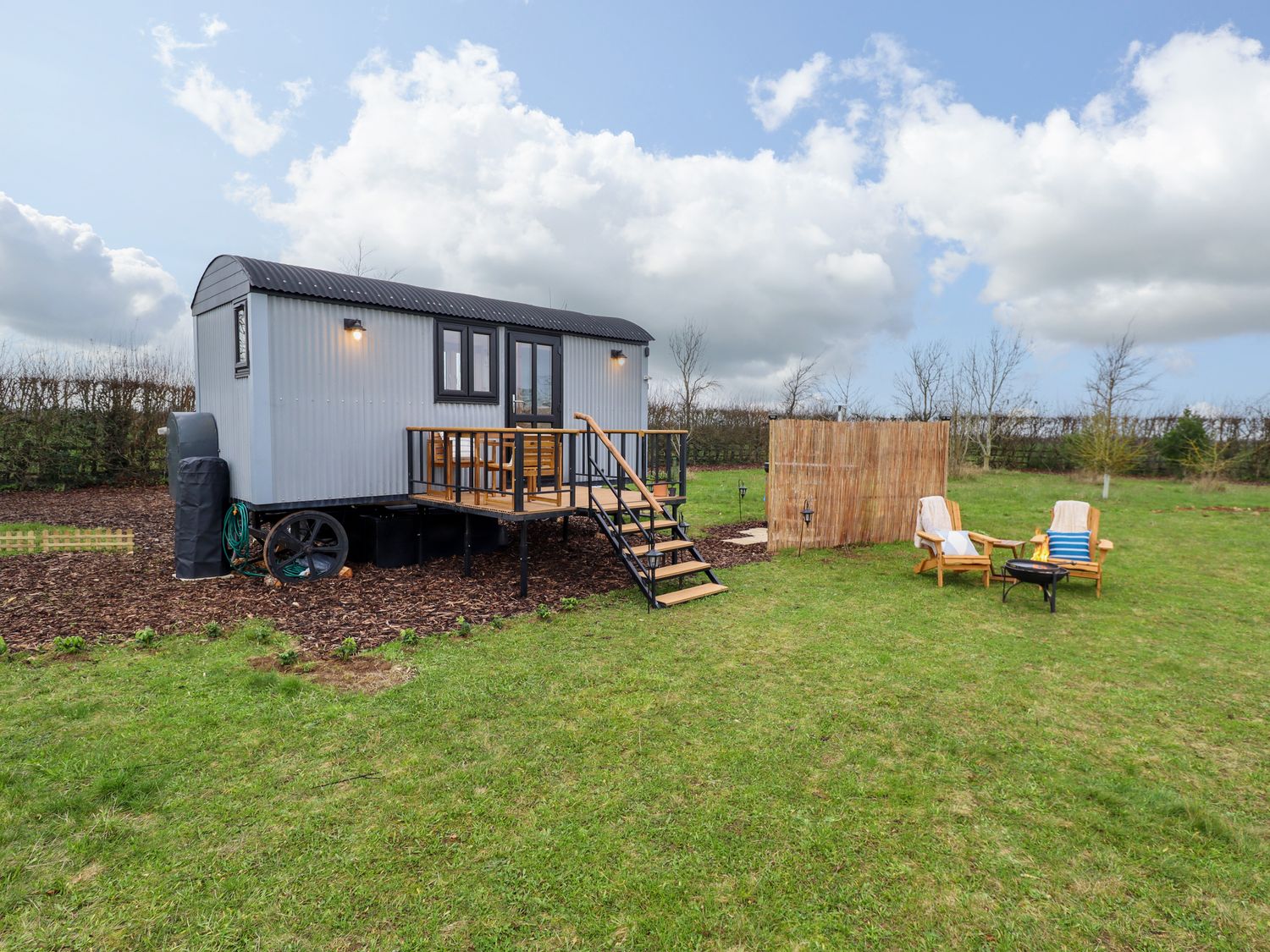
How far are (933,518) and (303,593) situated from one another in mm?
7307

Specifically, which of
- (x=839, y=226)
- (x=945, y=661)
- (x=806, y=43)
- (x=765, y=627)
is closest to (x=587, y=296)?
(x=839, y=226)

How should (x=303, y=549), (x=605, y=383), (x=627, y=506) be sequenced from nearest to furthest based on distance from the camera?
(x=627, y=506), (x=303, y=549), (x=605, y=383)

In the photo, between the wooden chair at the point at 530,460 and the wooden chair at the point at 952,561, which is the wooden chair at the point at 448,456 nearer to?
the wooden chair at the point at 530,460

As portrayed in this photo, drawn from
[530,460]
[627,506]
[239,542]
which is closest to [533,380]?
[530,460]

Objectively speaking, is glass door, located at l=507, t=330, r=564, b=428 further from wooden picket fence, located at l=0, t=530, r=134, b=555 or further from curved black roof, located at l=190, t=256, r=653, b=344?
wooden picket fence, located at l=0, t=530, r=134, b=555

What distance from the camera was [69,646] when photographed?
468 cm

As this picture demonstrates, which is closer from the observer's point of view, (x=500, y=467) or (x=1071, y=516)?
(x=500, y=467)

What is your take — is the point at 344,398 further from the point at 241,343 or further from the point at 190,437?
the point at 190,437

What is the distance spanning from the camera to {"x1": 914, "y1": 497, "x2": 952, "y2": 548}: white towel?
7809 mm

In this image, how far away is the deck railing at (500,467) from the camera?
7008 millimetres

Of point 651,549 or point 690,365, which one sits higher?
point 690,365

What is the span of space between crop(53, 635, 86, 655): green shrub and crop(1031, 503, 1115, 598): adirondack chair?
866cm

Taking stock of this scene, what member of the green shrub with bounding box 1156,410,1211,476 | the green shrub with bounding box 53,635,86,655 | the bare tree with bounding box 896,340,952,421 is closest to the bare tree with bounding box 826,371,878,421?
the bare tree with bounding box 896,340,952,421

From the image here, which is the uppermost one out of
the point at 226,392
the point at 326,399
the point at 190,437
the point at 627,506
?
the point at 226,392
